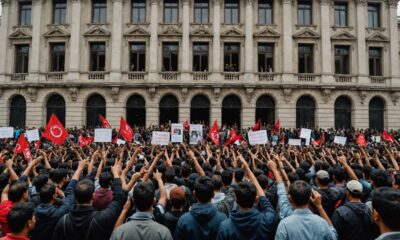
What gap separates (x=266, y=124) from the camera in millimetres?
32719

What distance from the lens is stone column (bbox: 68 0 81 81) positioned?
31.3 meters

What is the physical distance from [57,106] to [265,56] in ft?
67.3

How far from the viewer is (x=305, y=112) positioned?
32.5 metres

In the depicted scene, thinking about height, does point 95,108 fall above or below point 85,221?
above

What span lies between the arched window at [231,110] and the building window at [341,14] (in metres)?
13.0

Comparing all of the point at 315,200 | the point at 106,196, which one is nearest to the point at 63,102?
Answer: the point at 106,196

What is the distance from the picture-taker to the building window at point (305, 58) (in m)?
33.2

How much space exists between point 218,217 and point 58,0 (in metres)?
34.8

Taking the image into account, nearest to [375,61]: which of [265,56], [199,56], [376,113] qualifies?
[376,113]

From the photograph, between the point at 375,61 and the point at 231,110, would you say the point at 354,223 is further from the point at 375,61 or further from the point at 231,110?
the point at 375,61

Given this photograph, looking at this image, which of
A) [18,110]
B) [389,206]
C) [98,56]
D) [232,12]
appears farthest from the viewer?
[232,12]

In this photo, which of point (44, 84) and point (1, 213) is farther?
point (44, 84)

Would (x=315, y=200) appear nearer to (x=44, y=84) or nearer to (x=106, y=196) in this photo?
(x=106, y=196)

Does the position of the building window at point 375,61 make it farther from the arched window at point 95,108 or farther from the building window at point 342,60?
the arched window at point 95,108
